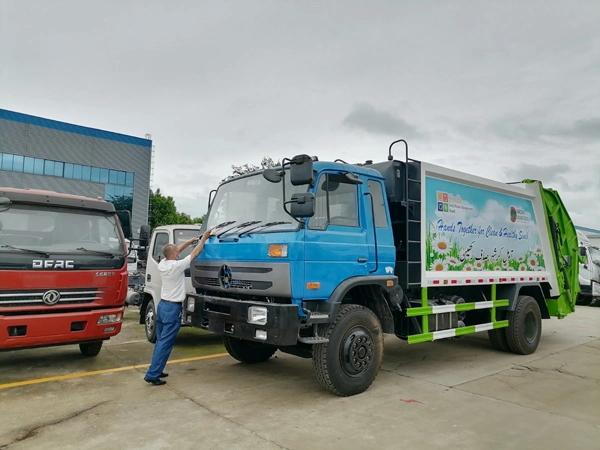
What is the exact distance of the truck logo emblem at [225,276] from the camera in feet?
17.0

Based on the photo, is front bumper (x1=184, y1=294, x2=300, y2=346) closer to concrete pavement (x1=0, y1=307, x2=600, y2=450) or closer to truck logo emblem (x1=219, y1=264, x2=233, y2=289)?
truck logo emblem (x1=219, y1=264, x2=233, y2=289)

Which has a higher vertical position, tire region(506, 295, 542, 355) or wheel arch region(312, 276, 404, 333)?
wheel arch region(312, 276, 404, 333)

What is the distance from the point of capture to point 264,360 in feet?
22.3

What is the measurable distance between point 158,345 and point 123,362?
1538 mm

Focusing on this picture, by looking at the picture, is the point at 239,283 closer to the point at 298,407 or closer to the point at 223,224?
the point at 223,224

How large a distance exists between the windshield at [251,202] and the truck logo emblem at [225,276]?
463 millimetres

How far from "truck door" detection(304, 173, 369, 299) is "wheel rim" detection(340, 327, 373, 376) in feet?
1.96

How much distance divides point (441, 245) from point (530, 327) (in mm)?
2801

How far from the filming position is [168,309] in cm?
556

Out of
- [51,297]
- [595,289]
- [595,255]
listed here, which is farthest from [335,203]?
[595,255]

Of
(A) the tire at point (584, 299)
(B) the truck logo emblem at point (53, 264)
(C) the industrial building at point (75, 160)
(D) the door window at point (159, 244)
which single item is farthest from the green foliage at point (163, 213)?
(B) the truck logo emblem at point (53, 264)

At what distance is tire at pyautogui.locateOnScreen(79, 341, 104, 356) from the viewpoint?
6723 millimetres

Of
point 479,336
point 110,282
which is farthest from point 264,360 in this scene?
point 479,336

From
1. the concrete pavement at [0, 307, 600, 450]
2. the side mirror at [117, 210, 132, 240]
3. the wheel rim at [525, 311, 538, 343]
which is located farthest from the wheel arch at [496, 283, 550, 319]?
the side mirror at [117, 210, 132, 240]
